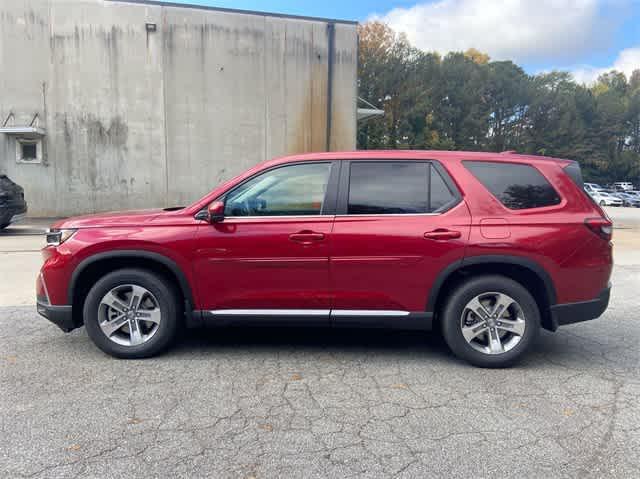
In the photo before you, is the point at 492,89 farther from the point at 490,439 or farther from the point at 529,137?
the point at 490,439

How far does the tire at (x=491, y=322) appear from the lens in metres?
3.94

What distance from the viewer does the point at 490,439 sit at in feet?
9.52

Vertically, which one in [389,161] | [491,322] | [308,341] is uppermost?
[389,161]

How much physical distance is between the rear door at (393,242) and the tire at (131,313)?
1390 millimetres

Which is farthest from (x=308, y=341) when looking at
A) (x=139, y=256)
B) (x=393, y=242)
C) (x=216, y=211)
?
(x=139, y=256)

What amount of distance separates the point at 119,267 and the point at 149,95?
15.8 meters

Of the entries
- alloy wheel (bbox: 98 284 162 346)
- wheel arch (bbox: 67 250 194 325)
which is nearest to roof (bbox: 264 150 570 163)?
wheel arch (bbox: 67 250 194 325)

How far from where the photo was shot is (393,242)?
391 centimetres

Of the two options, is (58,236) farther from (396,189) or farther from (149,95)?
(149,95)

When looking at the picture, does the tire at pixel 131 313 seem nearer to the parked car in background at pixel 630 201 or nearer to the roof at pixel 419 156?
the roof at pixel 419 156

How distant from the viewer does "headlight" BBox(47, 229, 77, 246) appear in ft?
13.6

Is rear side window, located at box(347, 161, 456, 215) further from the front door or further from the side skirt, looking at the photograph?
the side skirt

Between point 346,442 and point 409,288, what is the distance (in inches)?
57.5

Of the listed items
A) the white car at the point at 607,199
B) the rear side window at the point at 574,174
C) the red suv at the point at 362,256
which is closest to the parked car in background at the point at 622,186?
the white car at the point at 607,199
